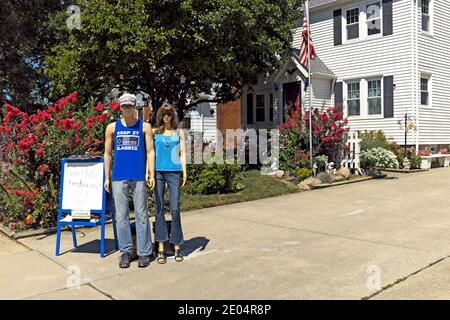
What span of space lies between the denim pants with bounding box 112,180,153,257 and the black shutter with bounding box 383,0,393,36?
15.2 meters

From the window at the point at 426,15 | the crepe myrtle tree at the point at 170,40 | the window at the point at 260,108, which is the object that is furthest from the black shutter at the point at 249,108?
the window at the point at 426,15

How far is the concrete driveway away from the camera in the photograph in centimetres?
425

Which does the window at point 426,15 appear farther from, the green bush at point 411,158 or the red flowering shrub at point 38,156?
the red flowering shrub at point 38,156

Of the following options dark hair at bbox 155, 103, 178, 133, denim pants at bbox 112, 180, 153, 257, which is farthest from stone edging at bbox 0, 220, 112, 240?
dark hair at bbox 155, 103, 178, 133

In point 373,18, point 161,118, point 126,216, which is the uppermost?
point 373,18

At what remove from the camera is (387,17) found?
57.0ft

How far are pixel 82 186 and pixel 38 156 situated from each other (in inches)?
74.7

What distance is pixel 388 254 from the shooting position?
5.36m

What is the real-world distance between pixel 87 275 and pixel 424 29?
17.0 metres

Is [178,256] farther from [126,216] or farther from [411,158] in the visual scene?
[411,158]

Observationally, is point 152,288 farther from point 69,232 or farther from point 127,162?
point 69,232

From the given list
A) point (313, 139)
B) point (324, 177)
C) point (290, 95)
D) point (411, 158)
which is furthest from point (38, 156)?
point (411, 158)

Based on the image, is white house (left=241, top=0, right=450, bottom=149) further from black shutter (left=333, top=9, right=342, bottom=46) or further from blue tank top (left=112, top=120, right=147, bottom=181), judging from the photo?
blue tank top (left=112, top=120, right=147, bottom=181)
